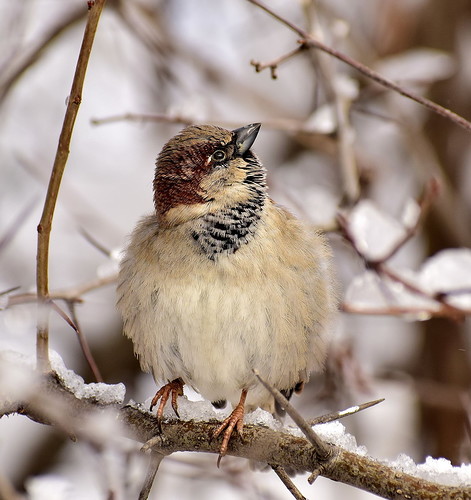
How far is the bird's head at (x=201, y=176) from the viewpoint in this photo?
11.3ft

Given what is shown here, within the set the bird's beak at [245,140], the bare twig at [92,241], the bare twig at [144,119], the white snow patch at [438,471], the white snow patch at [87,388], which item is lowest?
the white snow patch at [438,471]

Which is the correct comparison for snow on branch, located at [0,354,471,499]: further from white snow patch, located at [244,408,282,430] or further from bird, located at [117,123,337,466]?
bird, located at [117,123,337,466]

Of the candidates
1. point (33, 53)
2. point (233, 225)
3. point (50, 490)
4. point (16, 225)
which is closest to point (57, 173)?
point (16, 225)

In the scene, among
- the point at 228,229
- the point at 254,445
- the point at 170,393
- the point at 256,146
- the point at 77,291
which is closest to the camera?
the point at 254,445

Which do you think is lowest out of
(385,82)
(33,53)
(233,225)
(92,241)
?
(92,241)

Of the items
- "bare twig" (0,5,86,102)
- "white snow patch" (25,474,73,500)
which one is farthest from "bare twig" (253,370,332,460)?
"bare twig" (0,5,86,102)

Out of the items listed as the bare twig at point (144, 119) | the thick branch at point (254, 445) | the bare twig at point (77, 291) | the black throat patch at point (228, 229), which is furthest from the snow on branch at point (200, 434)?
the bare twig at point (144, 119)

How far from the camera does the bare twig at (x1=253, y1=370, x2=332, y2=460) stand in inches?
74.9

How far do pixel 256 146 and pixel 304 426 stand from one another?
4.83m

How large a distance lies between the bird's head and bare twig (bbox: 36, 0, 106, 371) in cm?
115

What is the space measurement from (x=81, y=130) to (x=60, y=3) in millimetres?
1037

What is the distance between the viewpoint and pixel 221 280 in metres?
3.22

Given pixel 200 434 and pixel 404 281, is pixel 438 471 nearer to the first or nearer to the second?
pixel 200 434

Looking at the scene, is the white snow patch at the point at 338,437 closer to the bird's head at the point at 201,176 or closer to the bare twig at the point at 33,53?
the bird's head at the point at 201,176
